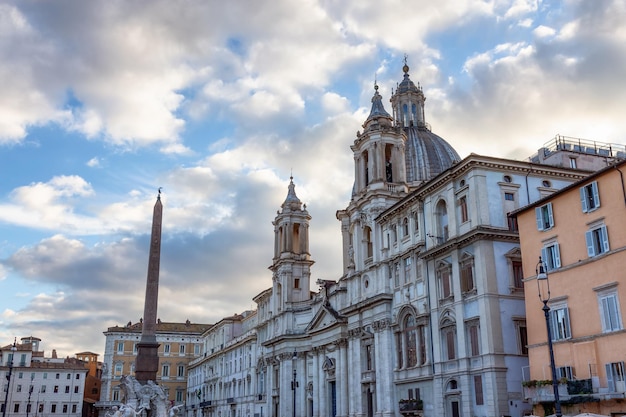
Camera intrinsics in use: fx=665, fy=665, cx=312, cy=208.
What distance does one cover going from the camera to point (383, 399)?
45.7m

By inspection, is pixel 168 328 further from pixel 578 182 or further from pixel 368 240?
pixel 578 182

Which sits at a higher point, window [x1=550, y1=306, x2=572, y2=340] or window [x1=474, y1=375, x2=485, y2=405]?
window [x1=550, y1=306, x2=572, y2=340]

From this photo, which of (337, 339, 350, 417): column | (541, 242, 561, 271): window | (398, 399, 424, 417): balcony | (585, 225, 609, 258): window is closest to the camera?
(585, 225, 609, 258): window

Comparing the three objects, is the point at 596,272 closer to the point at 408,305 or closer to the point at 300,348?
the point at 408,305

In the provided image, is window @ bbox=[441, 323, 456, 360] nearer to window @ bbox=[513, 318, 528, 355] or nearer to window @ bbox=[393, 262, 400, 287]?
window @ bbox=[513, 318, 528, 355]

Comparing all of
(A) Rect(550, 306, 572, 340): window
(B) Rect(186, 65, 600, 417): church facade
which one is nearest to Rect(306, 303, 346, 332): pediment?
(B) Rect(186, 65, 600, 417): church facade

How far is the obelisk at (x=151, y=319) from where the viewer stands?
40.6 m

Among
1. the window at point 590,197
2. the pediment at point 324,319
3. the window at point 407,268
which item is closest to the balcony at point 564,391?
the window at point 590,197

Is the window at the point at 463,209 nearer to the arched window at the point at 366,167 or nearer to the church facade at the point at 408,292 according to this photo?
the church facade at the point at 408,292

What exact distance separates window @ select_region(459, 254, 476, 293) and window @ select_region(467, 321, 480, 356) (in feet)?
6.48

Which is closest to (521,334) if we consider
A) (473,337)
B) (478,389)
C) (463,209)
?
(473,337)

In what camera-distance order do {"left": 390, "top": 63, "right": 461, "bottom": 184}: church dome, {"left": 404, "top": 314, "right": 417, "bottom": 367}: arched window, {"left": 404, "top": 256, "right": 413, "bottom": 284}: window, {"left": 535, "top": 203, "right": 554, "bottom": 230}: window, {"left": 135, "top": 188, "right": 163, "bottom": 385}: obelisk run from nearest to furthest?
{"left": 535, "top": 203, "right": 554, "bottom": 230}: window → {"left": 135, "top": 188, "right": 163, "bottom": 385}: obelisk → {"left": 404, "top": 314, "right": 417, "bottom": 367}: arched window → {"left": 404, "top": 256, "right": 413, "bottom": 284}: window → {"left": 390, "top": 63, "right": 461, "bottom": 184}: church dome

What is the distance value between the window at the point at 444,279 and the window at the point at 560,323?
8.68 meters

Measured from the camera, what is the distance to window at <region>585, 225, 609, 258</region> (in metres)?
28.9
